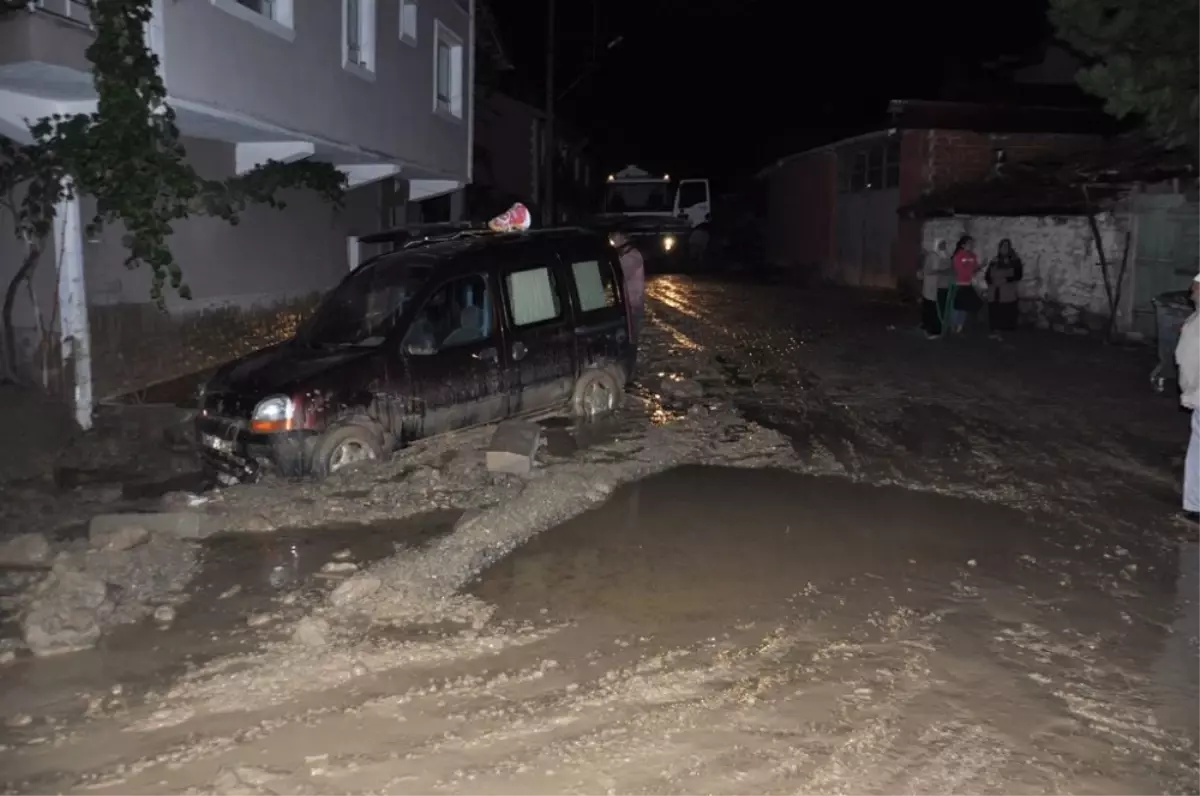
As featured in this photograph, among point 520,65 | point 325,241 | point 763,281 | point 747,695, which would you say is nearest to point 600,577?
point 747,695

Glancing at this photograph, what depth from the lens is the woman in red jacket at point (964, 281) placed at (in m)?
17.5

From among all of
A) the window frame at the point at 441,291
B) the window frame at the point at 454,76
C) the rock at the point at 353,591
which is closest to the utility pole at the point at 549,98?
the window frame at the point at 454,76

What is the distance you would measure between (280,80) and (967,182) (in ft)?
58.8

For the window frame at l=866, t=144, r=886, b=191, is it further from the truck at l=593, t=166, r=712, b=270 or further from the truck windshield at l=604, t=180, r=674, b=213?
the truck windshield at l=604, t=180, r=674, b=213

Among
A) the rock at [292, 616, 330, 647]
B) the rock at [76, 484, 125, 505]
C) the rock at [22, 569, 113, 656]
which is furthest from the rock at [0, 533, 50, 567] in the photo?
the rock at [292, 616, 330, 647]

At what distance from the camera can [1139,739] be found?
4.74 metres

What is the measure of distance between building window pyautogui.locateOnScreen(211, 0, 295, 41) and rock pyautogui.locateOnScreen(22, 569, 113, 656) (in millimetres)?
6829

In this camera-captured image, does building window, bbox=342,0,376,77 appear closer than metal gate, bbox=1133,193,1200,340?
Yes

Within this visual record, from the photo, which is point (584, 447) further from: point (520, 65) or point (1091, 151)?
point (520, 65)

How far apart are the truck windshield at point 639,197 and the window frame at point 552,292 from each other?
1131 inches

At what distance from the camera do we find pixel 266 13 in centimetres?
1255

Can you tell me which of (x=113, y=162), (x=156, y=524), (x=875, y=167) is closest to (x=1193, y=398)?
(x=156, y=524)

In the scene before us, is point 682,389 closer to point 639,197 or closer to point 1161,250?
point 1161,250

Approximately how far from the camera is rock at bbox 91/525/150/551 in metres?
7.11
